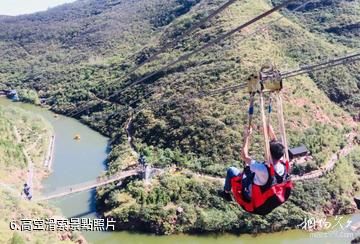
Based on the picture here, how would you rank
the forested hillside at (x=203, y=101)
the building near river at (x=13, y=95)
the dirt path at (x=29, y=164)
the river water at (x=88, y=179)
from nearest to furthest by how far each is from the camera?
1. the river water at (x=88, y=179)
2. the forested hillside at (x=203, y=101)
3. the dirt path at (x=29, y=164)
4. the building near river at (x=13, y=95)

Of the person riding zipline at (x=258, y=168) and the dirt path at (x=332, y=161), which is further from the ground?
the person riding zipline at (x=258, y=168)

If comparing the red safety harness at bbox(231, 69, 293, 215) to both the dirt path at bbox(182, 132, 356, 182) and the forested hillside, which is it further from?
the dirt path at bbox(182, 132, 356, 182)

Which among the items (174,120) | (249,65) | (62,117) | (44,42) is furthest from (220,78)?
(44,42)

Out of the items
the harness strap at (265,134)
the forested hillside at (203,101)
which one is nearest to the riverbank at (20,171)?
the forested hillside at (203,101)

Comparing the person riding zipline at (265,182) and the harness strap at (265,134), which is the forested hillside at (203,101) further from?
the harness strap at (265,134)

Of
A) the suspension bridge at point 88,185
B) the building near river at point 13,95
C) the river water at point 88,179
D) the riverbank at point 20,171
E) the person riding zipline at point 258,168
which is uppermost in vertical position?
the person riding zipline at point 258,168

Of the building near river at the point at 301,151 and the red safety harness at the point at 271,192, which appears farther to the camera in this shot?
the building near river at the point at 301,151

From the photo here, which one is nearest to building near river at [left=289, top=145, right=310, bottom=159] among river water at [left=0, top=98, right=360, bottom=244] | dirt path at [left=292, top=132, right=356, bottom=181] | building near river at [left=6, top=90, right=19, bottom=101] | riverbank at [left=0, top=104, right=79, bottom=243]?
dirt path at [left=292, top=132, right=356, bottom=181]
